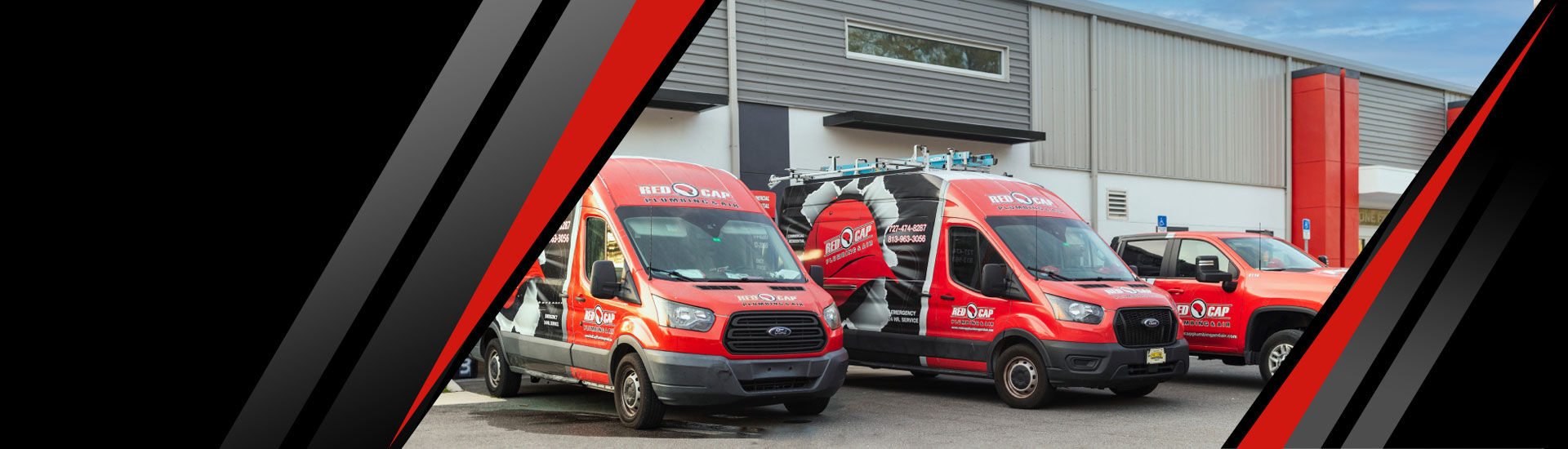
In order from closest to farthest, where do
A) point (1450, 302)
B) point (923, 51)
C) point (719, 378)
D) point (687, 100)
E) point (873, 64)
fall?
point (1450, 302) → point (719, 378) → point (687, 100) → point (873, 64) → point (923, 51)

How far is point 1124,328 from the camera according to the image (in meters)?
9.79

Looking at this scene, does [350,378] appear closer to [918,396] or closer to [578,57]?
[578,57]

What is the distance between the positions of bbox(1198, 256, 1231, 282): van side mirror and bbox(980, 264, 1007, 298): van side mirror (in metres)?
2.74

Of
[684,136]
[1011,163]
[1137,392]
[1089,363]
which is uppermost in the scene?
[1011,163]

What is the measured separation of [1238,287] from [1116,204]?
11518mm

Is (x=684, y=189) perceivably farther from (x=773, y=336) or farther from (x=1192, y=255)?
(x=1192, y=255)

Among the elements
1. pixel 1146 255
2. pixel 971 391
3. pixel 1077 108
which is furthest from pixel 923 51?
pixel 971 391

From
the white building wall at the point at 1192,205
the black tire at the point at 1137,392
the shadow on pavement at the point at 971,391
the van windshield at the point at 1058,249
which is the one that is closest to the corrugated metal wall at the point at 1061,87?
the white building wall at the point at 1192,205

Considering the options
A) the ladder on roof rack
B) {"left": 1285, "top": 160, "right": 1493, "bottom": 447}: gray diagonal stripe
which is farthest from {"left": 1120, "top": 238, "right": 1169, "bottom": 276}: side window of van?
{"left": 1285, "top": 160, "right": 1493, "bottom": 447}: gray diagonal stripe

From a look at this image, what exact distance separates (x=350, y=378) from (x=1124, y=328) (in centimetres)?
921

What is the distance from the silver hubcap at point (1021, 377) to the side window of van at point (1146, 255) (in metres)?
2.98

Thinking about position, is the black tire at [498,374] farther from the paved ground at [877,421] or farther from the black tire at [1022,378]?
the black tire at [1022,378]

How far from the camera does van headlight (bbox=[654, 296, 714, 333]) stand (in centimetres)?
838

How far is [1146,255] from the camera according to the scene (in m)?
12.5
